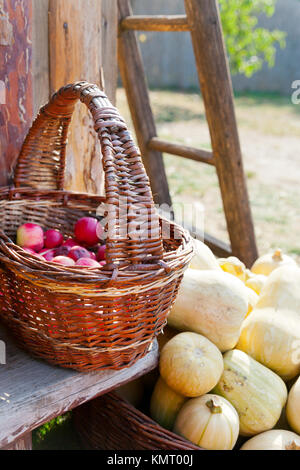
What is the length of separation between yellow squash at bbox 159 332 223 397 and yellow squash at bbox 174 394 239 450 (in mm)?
51

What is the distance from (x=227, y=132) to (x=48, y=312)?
1392 millimetres

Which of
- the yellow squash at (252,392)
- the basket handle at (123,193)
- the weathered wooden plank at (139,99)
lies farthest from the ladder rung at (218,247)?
the basket handle at (123,193)

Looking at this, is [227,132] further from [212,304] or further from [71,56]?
[212,304]

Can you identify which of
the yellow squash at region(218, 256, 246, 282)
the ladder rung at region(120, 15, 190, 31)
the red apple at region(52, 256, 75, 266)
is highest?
the ladder rung at region(120, 15, 190, 31)

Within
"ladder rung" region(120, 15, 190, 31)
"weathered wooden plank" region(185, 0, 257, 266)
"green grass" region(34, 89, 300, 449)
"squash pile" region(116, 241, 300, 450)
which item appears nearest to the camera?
"squash pile" region(116, 241, 300, 450)

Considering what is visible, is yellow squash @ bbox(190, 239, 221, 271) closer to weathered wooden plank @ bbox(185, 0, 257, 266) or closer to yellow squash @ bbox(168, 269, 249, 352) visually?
yellow squash @ bbox(168, 269, 249, 352)

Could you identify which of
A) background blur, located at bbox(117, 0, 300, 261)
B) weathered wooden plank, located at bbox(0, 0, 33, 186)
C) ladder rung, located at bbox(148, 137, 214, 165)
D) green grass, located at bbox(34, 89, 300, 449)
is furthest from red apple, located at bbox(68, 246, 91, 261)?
background blur, located at bbox(117, 0, 300, 261)

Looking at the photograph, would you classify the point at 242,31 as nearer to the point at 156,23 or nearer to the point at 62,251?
the point at 156,23

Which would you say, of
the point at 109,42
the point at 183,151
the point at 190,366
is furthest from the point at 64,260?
the point at 183,151

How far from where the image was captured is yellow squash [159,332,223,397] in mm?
1436

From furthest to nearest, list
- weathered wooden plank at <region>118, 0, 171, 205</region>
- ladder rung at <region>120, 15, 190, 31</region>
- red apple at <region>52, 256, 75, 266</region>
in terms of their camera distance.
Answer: weathered wooden plank at <region>118, 0, 171, 205</region> < ladder rung at <region>120, 15, 190, 31</region> < red apple at <region>52, 256, 75, 266</region>

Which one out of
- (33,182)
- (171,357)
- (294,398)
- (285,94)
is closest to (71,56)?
(33,182)

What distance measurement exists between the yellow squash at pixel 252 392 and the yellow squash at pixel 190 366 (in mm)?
75
